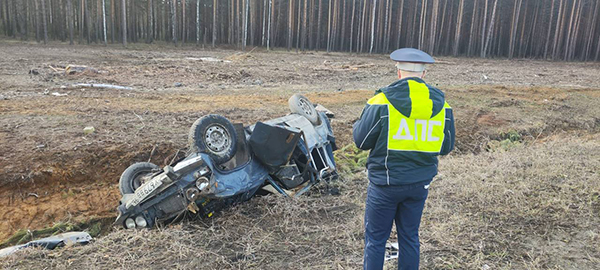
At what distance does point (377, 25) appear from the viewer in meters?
30.1

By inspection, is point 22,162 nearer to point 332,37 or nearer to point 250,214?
point 250,214

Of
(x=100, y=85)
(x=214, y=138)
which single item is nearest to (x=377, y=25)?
(x=100, y=85)

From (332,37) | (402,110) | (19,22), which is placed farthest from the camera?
(332,37)

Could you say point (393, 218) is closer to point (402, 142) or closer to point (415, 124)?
point (402, 142)

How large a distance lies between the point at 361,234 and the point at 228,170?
1.56 metres

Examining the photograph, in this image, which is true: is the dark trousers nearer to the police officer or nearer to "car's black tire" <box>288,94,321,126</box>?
the police officer

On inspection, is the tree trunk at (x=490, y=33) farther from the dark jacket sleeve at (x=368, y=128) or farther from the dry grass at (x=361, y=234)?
the dark jacket sleeve at (x=368, y=128)

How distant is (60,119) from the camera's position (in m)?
8.09

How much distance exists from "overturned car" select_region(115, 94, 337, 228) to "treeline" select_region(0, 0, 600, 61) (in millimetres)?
23073

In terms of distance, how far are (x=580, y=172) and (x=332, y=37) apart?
82.2ft

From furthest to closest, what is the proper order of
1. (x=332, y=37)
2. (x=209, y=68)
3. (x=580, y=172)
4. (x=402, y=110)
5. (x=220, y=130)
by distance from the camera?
(x=332, y=37)
(x=209, y=68)
(x=580, y=172)
(x=220, y=130)
(x=402, y=110)

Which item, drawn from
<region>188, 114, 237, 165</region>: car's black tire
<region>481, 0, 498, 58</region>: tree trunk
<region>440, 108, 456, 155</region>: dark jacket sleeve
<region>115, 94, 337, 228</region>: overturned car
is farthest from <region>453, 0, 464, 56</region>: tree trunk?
<region>440, 108, 456, 155</region>: dark jacket sleeve

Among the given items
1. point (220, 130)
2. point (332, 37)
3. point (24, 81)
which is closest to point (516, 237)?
point (220, 130)

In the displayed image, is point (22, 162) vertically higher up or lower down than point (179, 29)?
lower down
